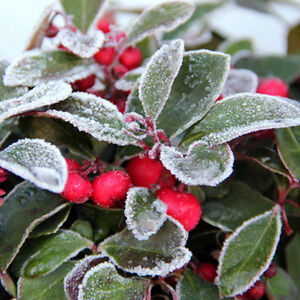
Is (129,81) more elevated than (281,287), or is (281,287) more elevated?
(129,81)

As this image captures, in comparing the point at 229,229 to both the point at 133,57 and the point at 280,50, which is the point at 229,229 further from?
the point at 280,50

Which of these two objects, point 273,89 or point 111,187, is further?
point 273,89

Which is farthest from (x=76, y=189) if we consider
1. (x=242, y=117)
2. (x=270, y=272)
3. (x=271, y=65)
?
(x=271, y=65)

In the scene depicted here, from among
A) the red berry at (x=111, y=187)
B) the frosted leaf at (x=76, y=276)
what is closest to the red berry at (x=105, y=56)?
the red berry at (x=111, y=187)

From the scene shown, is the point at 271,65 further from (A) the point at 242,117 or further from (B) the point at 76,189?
(B) the point at 76,189

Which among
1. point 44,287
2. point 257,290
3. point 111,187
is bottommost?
point 257,290

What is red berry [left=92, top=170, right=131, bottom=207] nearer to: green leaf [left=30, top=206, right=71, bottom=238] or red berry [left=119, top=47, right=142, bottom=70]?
green leaf [left=30, top=206, right=71, bottom=238]

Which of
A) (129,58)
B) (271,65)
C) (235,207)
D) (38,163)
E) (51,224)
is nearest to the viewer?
(38,163)
